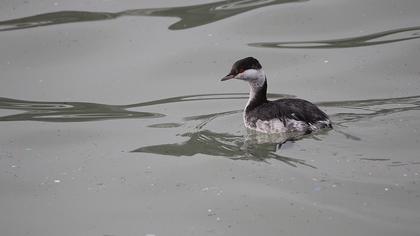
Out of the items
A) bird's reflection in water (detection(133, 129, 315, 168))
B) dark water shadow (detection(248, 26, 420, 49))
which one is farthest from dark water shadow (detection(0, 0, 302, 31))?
bird's reflection in water (detection(133, 129, 315, 168))

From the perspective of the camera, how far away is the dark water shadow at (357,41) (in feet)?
34.8

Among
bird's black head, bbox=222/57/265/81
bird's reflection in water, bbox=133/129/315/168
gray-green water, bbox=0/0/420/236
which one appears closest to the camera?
gray-green water, bbox=0/0/420/236

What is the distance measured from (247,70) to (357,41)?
7.83ft

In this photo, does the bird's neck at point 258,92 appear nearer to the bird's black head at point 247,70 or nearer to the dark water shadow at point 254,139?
Answer: the bird's black head at point 247,70

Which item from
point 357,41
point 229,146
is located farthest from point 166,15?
point 229,146

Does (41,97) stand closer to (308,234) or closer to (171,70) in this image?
(171,70)

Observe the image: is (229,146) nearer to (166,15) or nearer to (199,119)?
(199,119)

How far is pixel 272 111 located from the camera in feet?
27.6

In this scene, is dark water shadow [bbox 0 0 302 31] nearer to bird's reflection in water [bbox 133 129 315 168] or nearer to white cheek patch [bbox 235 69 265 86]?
white cheek patch [bbox 235 69 265 86]

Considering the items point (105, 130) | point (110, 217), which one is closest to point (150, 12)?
point (105, 130)

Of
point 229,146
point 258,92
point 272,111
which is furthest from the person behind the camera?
point 258,92

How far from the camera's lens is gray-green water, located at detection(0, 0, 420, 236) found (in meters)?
6.59

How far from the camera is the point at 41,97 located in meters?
9.64

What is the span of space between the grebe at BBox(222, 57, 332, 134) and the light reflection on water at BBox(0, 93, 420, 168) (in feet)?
0.32
